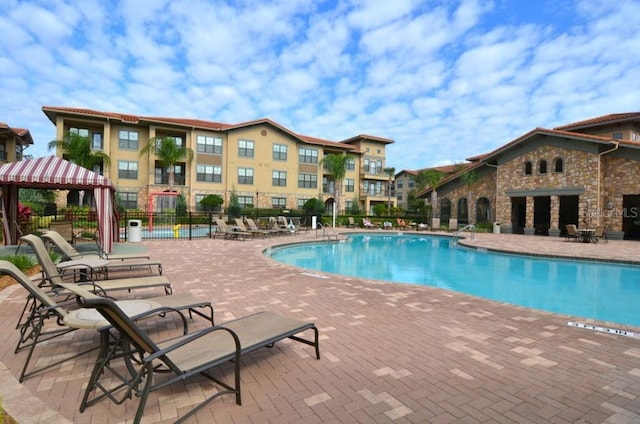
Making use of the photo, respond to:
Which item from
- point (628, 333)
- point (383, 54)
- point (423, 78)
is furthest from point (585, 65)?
point (628, 333)

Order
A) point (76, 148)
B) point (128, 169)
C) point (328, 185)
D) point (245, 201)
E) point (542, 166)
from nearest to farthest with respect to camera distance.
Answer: point (542, 166) → point (76, 148) → point (128, 169) → point (245, 201) → point (328, 185)

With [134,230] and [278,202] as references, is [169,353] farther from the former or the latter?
[278,202]

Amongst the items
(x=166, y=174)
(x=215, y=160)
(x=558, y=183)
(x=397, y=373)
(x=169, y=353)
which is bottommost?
(x=397, y=373)

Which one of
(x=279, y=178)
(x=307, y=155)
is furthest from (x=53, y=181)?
(x=307, y=155)

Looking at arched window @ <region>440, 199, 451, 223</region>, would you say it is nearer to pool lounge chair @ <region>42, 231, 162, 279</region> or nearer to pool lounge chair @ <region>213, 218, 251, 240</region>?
pool lounge chair @ <region>213, 218, 251, 240</region>

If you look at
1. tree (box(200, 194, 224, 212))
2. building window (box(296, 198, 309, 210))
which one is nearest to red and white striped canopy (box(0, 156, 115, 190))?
tree (box(200, 194, 224, 212))

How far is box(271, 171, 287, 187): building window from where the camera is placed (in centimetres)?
3631

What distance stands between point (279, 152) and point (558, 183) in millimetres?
24949

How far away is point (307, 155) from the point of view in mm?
38344

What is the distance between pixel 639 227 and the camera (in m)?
22.9

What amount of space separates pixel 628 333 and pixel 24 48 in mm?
19289

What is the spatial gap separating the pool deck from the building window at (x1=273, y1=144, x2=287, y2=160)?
31.8 metres

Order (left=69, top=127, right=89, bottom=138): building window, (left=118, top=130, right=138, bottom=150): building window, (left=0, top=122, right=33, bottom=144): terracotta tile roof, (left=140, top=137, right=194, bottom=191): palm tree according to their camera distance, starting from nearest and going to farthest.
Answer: (left=0, top=122, right=33, bottom=144): terracotta tile roof
(left=140, top=137, right=194, bottom=191): palm tree
(left=69, top=127, right=89, bottom=138): building window
(left=118, top=130, right=138, bottom=150): building window

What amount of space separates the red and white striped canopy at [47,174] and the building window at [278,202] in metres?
26.4
